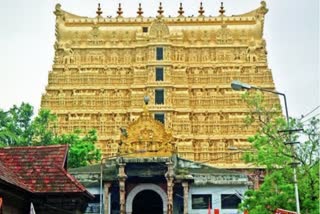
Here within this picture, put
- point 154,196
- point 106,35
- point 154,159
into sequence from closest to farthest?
point 154,159, point 154,196, point 106,35

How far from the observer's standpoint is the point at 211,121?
2795 inches

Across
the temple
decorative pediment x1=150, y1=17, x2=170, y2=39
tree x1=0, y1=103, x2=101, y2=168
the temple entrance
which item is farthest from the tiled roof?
decorative pediment x1=150, y1=17, x2=170, y2=39

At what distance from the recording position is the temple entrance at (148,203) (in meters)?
46.9

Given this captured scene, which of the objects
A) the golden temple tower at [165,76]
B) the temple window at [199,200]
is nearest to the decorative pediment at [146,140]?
the temple window at [199,200]

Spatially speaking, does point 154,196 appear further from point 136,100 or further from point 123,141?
point 136,100

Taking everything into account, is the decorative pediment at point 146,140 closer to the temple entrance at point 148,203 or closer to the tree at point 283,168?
the temple entrance at point 148,203

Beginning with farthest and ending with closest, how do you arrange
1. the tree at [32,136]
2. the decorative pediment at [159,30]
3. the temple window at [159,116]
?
the decorative pediment at [159,30]
the temple window at [159,116]
the tree at [32,136]

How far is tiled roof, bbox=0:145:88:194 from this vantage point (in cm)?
2188

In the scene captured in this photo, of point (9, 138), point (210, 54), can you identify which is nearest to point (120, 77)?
point (210, 54)

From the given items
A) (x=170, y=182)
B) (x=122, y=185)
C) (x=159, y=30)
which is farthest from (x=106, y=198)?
(x=159, y=30)

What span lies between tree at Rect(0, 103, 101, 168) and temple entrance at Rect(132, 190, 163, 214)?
10.1 meters

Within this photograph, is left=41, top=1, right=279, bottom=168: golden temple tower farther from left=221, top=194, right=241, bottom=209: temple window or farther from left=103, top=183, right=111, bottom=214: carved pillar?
left=103, top=183, right=111, bottom=214: carved pillar

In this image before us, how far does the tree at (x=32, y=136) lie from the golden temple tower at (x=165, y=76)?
421 inches

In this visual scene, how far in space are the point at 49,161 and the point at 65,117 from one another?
48364mm
